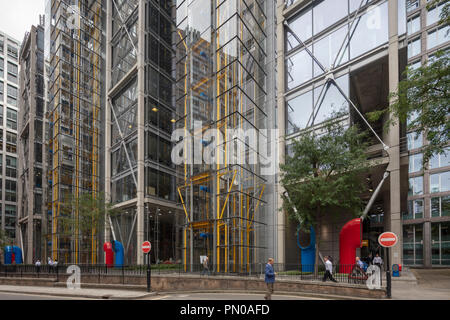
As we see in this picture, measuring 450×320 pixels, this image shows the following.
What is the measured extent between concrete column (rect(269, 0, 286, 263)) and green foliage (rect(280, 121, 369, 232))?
7.35 metres

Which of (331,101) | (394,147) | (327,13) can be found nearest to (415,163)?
(331,101)

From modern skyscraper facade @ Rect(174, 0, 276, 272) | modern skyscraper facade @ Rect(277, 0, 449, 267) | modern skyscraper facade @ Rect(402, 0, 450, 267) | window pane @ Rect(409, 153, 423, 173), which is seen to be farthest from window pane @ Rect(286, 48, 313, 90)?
window pane @ Rect(409, 153, 423, 173)

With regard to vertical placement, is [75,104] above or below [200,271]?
above

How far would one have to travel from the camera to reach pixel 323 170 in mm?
21688

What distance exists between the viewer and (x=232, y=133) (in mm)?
27047

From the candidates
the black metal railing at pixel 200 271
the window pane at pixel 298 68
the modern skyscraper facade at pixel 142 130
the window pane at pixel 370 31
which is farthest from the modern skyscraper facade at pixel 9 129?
the window pane at pixel 370 31

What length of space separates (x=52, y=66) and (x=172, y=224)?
27.7 metres

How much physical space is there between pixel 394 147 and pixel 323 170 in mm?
5800

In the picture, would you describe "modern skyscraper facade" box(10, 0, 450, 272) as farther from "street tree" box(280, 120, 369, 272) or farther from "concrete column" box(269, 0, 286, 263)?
"street tree" box(280, 120, 369, 272)

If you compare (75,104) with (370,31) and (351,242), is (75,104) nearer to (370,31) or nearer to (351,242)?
(370,31)

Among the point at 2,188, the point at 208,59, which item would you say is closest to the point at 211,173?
the point at 208,59

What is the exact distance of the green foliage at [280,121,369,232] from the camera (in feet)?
68.1

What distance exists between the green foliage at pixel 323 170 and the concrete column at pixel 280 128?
7354 millimetres

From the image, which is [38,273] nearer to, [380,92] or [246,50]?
[246,50]
